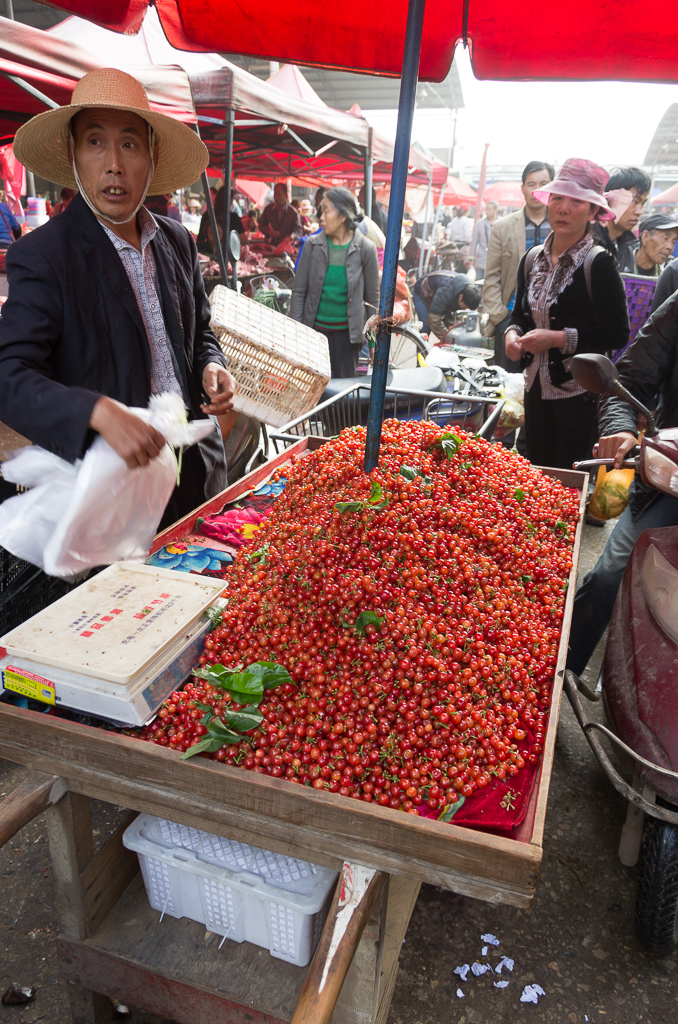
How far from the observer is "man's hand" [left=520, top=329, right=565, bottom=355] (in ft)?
11.2

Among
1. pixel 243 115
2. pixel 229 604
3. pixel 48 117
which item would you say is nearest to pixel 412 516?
pixel 229 604

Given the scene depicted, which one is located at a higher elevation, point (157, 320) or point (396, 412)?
point (157, 320)

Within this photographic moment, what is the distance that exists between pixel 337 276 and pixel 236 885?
5253mm

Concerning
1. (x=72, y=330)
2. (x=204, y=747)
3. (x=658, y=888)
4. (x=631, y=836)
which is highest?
(x=72, y=330)

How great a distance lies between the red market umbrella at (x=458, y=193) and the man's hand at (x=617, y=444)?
1191 inches

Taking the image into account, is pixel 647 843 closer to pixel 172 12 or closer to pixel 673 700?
pixel 673 700

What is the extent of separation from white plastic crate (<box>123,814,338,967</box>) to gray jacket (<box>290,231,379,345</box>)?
489 cm

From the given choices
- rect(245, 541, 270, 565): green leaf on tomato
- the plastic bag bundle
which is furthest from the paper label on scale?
the plastic bag bundle

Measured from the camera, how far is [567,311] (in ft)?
11.7

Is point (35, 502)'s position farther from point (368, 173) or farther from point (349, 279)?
→ point (368, 173)

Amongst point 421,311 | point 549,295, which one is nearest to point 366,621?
point 549,295

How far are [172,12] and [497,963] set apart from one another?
12.4ft

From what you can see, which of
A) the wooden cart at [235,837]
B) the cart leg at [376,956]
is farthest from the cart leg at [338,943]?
the cart leg at [376,956]

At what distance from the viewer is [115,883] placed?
66.2 inches
